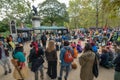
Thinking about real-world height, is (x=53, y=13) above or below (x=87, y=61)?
above

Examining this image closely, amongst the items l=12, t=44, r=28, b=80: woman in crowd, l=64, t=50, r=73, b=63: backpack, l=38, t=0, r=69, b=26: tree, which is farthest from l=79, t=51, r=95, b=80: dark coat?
l=38, t=0, r=69, b=26: tree

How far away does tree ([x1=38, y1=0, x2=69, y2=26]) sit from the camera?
74.5m

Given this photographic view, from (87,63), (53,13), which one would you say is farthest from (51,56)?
(53,13)

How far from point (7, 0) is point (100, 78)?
5.87m

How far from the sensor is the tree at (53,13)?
7450 centimetres

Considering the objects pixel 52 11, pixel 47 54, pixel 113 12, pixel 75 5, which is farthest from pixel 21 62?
pixel 52 11

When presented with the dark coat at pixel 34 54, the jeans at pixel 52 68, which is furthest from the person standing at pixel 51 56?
the dark coat at pixel 34 54

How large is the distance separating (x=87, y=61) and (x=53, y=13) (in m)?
69.5

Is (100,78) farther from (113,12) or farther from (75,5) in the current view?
(75,5)

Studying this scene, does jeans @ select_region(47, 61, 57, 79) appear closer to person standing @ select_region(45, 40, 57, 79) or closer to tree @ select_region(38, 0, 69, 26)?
person standing @ select_region(45, 40, 57, 79)

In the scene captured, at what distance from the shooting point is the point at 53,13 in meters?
74.5

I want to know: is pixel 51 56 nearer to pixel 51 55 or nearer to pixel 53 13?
pixel 51 55

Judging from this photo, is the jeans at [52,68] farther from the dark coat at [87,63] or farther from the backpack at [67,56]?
the dark coat at [87,63]

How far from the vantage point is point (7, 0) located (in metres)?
9.80
